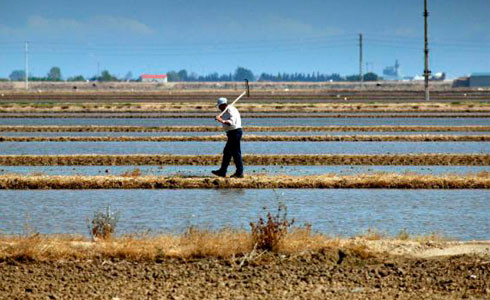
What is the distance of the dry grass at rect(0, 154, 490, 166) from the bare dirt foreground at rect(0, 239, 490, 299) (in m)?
16.6

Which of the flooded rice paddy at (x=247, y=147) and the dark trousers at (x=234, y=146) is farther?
the flooded rice paddy at (x=247, y=147)

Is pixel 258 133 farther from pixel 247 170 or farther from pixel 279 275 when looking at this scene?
pixel 279 275

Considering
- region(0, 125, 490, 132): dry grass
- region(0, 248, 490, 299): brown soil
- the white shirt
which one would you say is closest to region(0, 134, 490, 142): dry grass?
region(0, 125, 490, 132): dry grass

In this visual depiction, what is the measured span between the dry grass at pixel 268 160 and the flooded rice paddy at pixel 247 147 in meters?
Answer: 2.97

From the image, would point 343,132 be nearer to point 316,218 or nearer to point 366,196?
point 366,196

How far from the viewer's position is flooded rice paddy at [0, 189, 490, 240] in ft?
61.9

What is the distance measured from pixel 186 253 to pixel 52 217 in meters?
6.09

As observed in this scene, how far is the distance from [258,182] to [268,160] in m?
7.82

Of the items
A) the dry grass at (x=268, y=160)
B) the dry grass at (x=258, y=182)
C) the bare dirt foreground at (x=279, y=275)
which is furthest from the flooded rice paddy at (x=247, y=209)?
the dry grass at (x=268, y=160)

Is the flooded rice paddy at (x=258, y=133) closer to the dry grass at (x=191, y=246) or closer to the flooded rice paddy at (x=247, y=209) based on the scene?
the flooded rice paddy at (x=247, y=209)

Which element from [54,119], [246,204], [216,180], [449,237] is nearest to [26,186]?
[216,180]

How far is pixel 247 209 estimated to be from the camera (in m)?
21.2

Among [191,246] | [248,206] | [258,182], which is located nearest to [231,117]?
[258,182]

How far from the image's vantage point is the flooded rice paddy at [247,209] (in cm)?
1886
